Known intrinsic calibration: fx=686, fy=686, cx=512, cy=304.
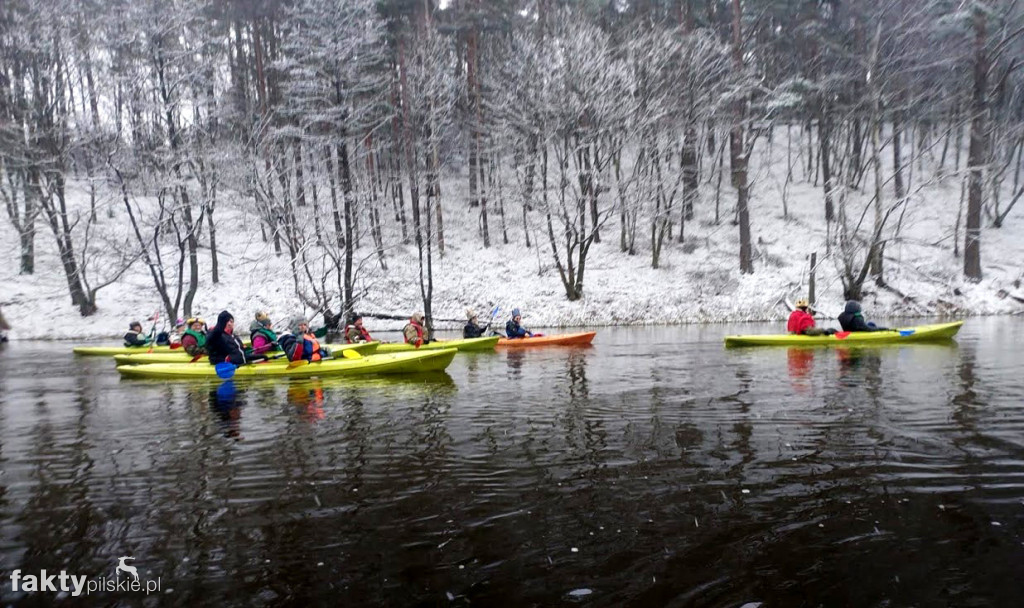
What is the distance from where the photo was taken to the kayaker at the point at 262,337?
523 inches

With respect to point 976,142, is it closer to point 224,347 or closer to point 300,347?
point 300,347

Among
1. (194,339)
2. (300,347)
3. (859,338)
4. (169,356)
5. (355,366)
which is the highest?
(194,339)

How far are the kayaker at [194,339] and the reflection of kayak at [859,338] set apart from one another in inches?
460

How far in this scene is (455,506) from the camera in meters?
5.44

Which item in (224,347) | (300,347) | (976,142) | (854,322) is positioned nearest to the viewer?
(300,347)

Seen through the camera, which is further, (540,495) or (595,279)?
(595,279)

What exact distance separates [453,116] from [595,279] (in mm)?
11395

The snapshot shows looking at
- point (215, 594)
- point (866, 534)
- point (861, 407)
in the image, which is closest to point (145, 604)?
point (215, 594)

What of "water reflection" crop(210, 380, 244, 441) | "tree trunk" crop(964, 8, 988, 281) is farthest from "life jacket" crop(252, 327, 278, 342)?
"tree trunk" crop(964, 8, 988, 281)

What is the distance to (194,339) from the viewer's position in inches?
587

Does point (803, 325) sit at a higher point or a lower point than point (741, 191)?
lower

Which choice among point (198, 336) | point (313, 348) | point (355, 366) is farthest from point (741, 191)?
point (198, 336)

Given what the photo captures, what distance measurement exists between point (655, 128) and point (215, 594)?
84.9 ft

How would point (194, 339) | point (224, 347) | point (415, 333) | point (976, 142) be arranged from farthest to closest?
point (976, 142)
point (415, 333)
point (194, 339)
point (224, 347)
